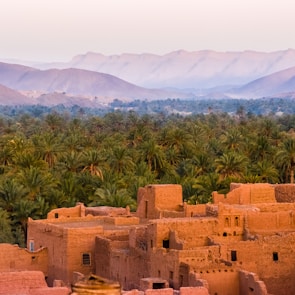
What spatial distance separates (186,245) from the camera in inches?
1200

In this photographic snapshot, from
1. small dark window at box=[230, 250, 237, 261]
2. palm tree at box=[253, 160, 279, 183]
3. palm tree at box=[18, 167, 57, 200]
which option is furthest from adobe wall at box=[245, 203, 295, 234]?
palm tree at box=[253, 160, 279, 183]

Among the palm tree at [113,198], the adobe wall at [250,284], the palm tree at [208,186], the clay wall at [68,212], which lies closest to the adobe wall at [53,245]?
the clay wall at [68,212]

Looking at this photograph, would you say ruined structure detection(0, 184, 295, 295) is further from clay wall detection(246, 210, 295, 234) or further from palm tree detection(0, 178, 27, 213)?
palm tree detection(0, 178, 27, 213)

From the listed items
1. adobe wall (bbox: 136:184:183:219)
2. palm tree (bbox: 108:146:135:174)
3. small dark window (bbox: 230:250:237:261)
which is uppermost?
palm tree (bbox: 108:146:135:174)

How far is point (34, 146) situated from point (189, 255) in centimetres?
3669

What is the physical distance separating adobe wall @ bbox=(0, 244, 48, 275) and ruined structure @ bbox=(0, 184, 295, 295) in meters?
0.08

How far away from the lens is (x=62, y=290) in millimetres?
25250

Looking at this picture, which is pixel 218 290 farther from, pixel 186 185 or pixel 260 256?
pixel 186 185

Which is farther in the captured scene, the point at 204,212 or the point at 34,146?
the point at 34,146

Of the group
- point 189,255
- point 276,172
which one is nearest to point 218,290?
point 189,255

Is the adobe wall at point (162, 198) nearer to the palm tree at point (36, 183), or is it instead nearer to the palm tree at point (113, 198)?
the palm tree at point (113, 198)

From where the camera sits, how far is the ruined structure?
28.7 m

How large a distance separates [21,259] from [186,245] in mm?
6574

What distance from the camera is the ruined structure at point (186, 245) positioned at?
28.7m
